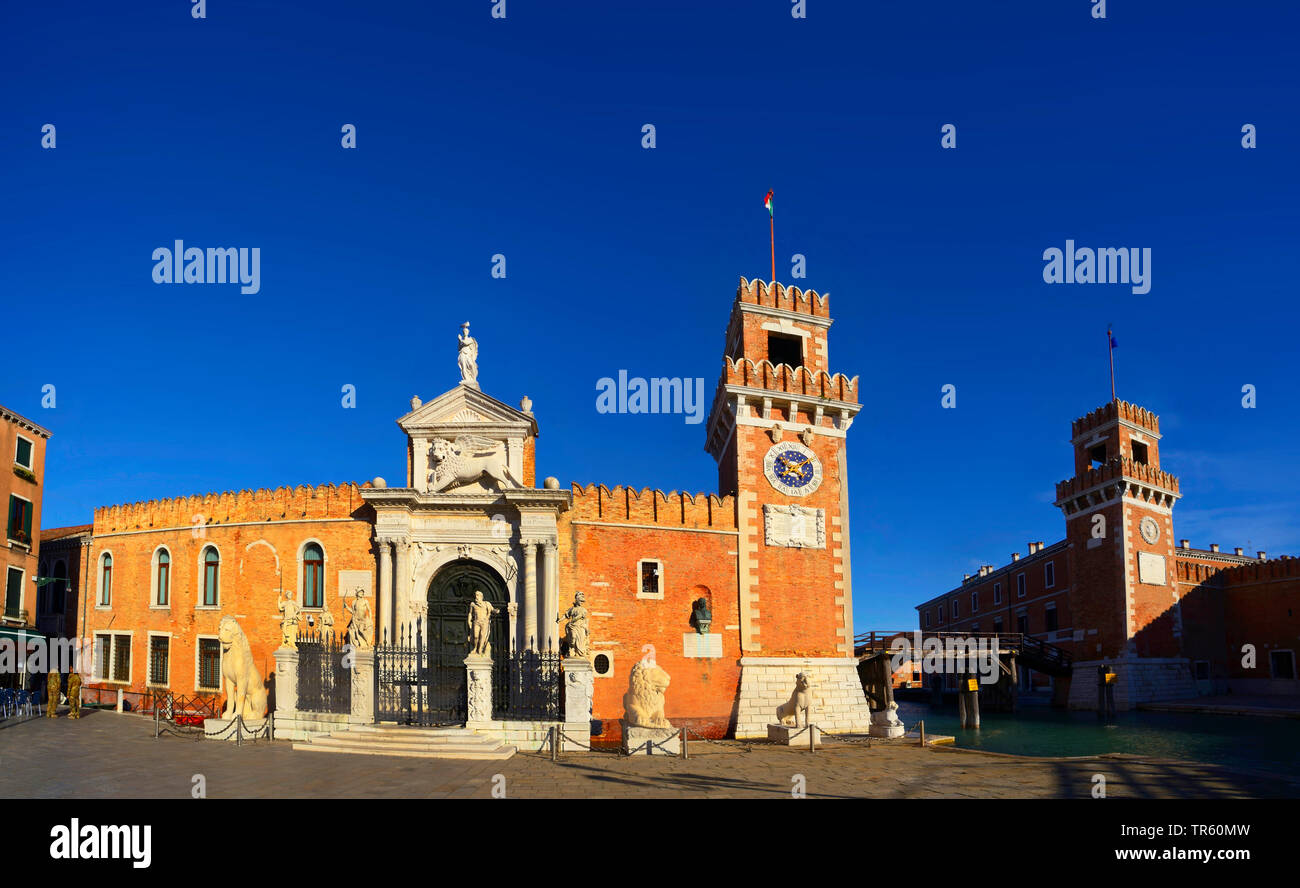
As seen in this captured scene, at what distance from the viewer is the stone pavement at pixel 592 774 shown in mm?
14469

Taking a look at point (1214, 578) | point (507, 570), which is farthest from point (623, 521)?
point (1214, 578)

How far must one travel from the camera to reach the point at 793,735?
78.5 feet

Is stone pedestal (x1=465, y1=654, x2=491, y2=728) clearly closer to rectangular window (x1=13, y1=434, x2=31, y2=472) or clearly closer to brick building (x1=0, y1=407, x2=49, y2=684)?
brick building (x1=0, y1=407, x2=49, y2=684)

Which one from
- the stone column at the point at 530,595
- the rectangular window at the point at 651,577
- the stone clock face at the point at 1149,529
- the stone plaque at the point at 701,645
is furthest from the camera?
the stone clock face at the point at 1149,529

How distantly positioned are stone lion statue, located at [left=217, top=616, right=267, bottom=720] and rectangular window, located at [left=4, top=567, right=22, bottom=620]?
1557cm

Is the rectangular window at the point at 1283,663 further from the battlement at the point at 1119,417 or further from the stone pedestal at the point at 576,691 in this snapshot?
the stone pedestal at the point at 576,691

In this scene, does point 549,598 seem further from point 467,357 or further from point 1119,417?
point 1119,417

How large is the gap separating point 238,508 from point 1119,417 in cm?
4007

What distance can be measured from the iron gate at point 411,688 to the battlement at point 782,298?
1525 cm

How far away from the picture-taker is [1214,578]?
158 feet

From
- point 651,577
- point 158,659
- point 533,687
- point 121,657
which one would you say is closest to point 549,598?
point 651,577

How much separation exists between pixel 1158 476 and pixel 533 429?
3343 centimetres

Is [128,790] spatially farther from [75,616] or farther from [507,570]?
[75,616]

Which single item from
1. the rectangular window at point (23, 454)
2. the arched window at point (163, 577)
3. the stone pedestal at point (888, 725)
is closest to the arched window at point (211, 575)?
the arched window at point (163, 577)
